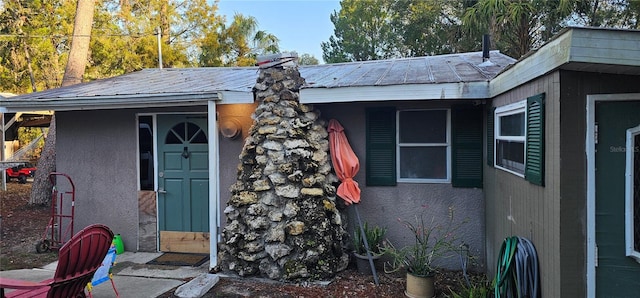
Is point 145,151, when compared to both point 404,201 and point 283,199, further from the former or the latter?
point 404,201

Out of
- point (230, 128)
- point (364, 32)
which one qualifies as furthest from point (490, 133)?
point (364, 32)

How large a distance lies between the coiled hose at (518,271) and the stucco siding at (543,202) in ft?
0.18

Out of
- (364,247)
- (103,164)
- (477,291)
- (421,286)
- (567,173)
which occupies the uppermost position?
(567,173)

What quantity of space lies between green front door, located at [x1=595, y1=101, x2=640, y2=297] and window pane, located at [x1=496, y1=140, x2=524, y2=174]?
84 cm

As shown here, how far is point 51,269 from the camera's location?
5.27 meters

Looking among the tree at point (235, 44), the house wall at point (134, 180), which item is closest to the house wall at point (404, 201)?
the house wall at point (134, 180)

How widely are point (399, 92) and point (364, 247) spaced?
6.05ft

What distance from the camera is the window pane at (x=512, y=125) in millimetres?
3329

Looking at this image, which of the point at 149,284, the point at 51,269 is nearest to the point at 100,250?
the point at 149,284

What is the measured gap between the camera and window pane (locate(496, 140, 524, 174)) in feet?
10.9

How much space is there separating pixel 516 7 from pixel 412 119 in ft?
19.5

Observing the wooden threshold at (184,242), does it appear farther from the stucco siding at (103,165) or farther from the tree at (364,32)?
the tree at (364,32)

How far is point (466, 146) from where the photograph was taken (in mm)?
4902

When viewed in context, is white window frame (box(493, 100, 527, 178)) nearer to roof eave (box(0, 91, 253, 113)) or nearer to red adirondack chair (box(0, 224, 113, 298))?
roof eave (box(0, 91, 253, 113))
